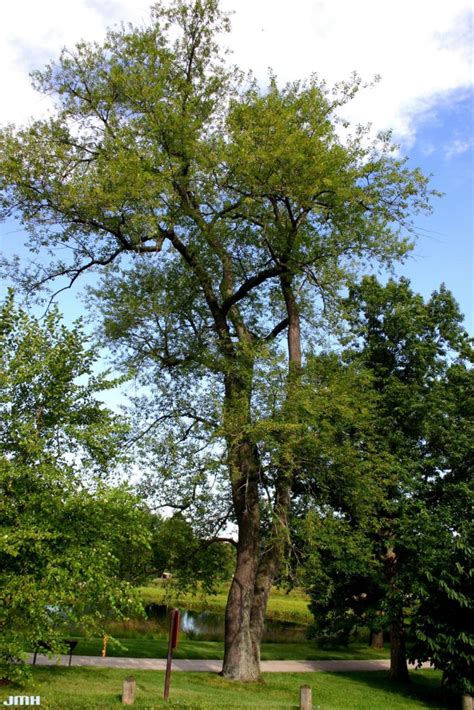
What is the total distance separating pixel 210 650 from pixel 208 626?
39.0 ft

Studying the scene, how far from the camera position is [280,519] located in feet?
52.3

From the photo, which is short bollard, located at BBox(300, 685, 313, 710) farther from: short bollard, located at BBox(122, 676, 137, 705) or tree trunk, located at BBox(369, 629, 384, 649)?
tree trunk, located at BBox(369, 629, 384, 649)

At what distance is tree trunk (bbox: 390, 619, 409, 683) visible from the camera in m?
20.6

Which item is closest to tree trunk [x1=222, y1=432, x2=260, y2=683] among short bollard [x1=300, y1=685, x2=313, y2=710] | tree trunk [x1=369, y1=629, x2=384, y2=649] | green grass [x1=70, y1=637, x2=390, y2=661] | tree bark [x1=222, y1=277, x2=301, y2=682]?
tree bark [x1=222, y1=277, x2=301, y2=682]

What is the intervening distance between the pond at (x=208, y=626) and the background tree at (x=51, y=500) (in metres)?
20.9

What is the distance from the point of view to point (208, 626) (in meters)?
33.8

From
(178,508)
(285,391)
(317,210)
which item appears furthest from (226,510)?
(317,210)

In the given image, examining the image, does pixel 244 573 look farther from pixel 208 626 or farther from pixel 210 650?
pixel 208 626

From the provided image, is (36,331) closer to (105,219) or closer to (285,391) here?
(285,391)

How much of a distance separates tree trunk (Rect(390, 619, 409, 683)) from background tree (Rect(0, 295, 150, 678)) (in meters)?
13.9

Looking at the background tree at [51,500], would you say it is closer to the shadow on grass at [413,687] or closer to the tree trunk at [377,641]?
the shadow on grass at [413,687]

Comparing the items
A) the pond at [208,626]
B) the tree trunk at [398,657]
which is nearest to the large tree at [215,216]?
the tree trunk at [398,657]

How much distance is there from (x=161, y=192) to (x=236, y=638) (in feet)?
40.6

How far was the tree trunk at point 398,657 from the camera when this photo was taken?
20.6m
